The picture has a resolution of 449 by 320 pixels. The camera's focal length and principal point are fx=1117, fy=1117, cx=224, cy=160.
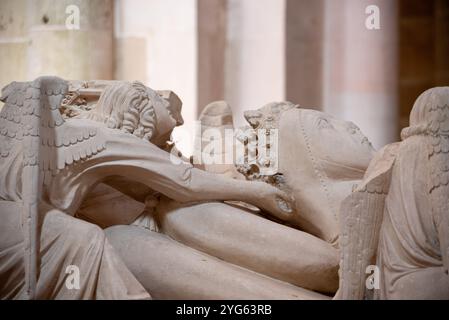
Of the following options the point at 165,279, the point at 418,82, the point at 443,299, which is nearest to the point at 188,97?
the point at 418,82

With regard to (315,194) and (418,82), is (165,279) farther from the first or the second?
(418,82)

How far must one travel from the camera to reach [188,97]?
6180mm

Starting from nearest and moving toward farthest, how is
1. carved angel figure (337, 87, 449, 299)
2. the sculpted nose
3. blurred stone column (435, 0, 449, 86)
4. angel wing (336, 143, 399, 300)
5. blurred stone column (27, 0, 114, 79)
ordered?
carved angel figure (337, 87, 449, 299) → angel wing (336, 143, 399, 300) → the sculpted nose → blurred stone column (27, 0, 114, 79) → blurred stone column (435, 0, 449, 86)

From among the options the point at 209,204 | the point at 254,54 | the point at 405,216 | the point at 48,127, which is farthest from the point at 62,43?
the point at 405,216

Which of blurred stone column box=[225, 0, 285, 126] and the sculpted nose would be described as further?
blurred stone column box=[225, 0, 285, 126]

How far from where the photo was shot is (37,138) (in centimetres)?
415

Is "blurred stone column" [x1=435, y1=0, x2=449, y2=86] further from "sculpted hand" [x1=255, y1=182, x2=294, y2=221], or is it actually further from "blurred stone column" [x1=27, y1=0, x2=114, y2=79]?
"sculpted hand" [x1=255, y1=182, x2=294, y2=221]

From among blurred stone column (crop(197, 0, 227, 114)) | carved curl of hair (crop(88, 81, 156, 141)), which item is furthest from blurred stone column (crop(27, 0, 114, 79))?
carved curl of hair (crop(88, 81, 156, 141))

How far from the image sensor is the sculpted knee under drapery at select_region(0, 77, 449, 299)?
13.3 ft

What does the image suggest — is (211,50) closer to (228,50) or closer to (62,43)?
(228,50)

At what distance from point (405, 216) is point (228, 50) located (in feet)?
8.76

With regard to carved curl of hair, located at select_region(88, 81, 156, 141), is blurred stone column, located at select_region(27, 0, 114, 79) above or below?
above
